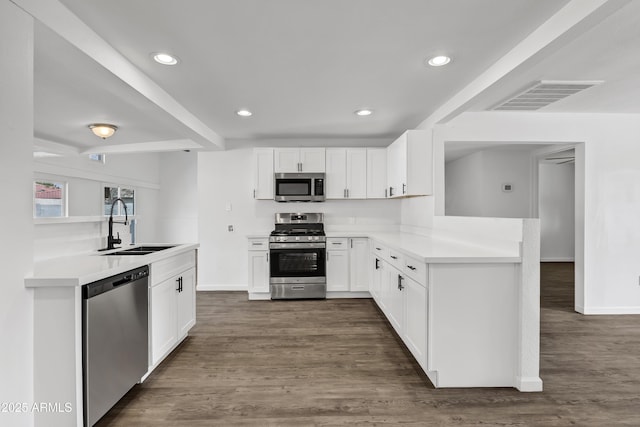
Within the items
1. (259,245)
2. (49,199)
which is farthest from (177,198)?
(259,245)

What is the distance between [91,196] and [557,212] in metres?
9.59

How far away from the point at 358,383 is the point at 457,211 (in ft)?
19.3

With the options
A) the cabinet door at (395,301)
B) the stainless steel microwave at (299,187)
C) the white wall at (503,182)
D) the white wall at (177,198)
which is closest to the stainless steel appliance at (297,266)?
the stainless steel microwave at (299,187)

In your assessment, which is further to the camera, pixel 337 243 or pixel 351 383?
pixel 337 243

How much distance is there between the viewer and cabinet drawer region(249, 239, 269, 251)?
434 centimetres

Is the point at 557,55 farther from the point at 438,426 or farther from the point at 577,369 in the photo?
the point at 438,426

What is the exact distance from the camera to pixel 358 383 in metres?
2.21

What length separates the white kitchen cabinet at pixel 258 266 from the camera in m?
4.32

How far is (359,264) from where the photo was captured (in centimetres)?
437

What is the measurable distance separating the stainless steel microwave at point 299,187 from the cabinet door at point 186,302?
1.83m

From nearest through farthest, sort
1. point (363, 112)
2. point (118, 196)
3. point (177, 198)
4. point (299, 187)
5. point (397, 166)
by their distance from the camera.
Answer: point (363, 112) < point (397, 166) < point (299, 187) < point (118, 196) < point (177, 198)

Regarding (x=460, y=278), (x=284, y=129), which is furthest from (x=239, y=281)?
(x=460, y=278)

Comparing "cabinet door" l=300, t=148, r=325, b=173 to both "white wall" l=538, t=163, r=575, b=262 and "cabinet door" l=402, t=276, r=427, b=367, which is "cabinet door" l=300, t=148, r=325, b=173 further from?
"white wall" l=538, t=163, r=575, b=262

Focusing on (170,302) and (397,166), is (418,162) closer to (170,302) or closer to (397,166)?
(397,166)
